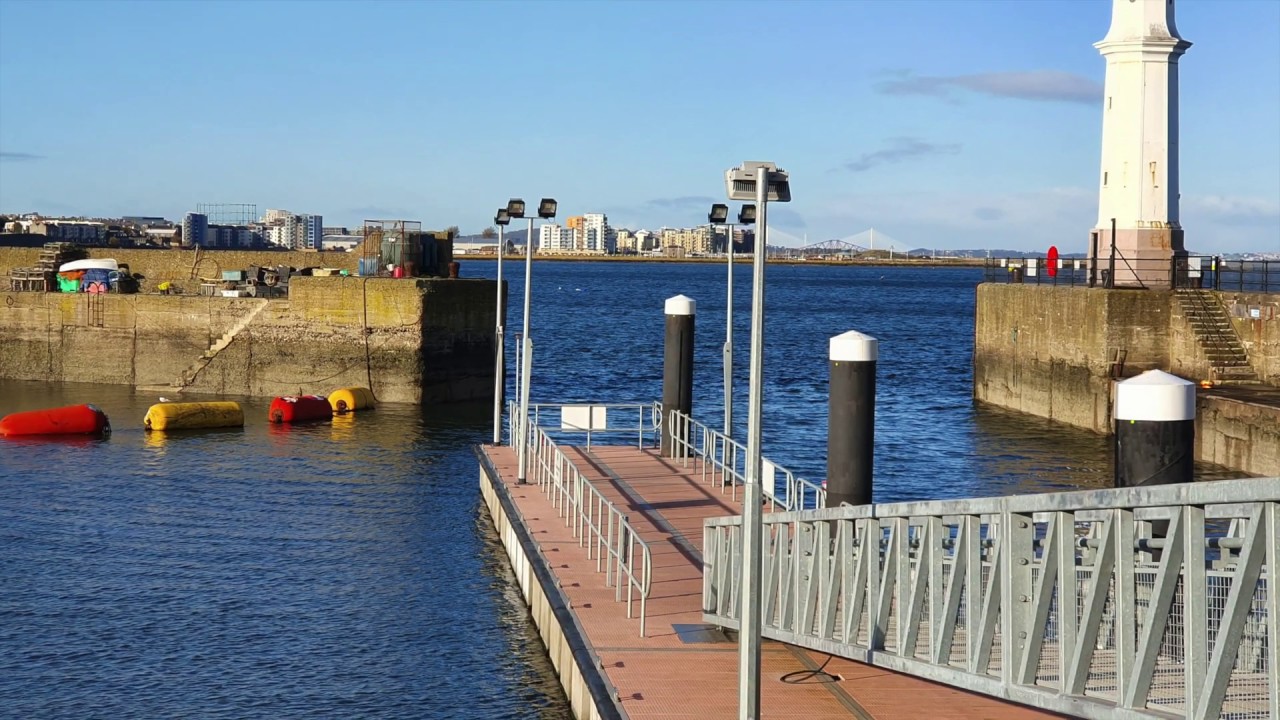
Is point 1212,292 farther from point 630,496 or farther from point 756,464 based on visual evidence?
point 756,464

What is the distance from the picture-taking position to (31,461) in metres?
36.0

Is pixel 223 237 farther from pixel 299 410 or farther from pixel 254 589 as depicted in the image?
pixel 254 589

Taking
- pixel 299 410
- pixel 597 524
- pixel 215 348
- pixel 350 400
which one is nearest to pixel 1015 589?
pixel 597 524

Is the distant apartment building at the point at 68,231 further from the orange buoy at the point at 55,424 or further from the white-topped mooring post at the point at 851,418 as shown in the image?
the white-topped mooring post at the point at 851,418

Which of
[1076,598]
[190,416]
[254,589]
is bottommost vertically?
[254,589]

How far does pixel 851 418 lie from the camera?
1733cm

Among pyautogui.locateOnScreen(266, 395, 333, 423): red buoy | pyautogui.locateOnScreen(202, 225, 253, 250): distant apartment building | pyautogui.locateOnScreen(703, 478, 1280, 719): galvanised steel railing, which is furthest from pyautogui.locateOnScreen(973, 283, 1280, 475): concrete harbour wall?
pyautogui.locateOnScreen(202, 225, 253, 250): distant apartment building

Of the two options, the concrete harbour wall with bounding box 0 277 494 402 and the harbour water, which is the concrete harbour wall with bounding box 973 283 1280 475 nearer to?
the harbour water

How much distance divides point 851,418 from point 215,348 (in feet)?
130

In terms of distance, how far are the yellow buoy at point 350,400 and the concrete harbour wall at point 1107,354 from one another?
70.0ft

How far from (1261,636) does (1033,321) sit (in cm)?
3779

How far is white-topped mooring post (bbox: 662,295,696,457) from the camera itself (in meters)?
29.8

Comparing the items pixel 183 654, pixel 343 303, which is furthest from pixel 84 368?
pixel 183 654

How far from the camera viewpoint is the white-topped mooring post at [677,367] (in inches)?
1173
